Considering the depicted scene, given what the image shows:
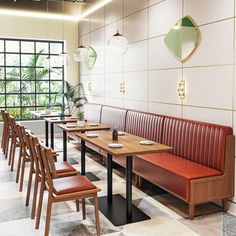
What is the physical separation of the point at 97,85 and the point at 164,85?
3217mm

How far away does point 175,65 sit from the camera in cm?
516

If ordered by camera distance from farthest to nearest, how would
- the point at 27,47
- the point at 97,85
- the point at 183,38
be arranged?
1. the point at 27,47
2. the point at 97,85
3. the point at 183,38

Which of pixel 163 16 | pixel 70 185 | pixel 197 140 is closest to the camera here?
pixel 70 185

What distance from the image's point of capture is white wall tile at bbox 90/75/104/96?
26.6ft

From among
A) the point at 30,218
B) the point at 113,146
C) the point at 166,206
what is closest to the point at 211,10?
the point at 113,146

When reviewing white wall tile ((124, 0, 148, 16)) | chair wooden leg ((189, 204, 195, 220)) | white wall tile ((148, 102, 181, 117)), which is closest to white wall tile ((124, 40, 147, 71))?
white wall tile ((124, 0, 148, 16))

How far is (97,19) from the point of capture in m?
8.15

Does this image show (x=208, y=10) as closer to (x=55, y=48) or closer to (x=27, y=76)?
(x=55, y=48)

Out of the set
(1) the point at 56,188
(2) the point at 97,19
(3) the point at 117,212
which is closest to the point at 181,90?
(3) the point at 117,212

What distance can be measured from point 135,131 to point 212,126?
6.34ft

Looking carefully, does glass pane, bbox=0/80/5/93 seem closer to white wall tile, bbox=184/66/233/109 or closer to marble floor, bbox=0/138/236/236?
marble floor, bbox=0/138/236/236

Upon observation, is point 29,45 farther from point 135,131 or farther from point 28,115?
point 135,131

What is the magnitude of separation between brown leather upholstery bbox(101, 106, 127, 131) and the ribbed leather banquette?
1485 mm

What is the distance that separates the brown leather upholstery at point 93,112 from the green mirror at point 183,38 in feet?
9.72
